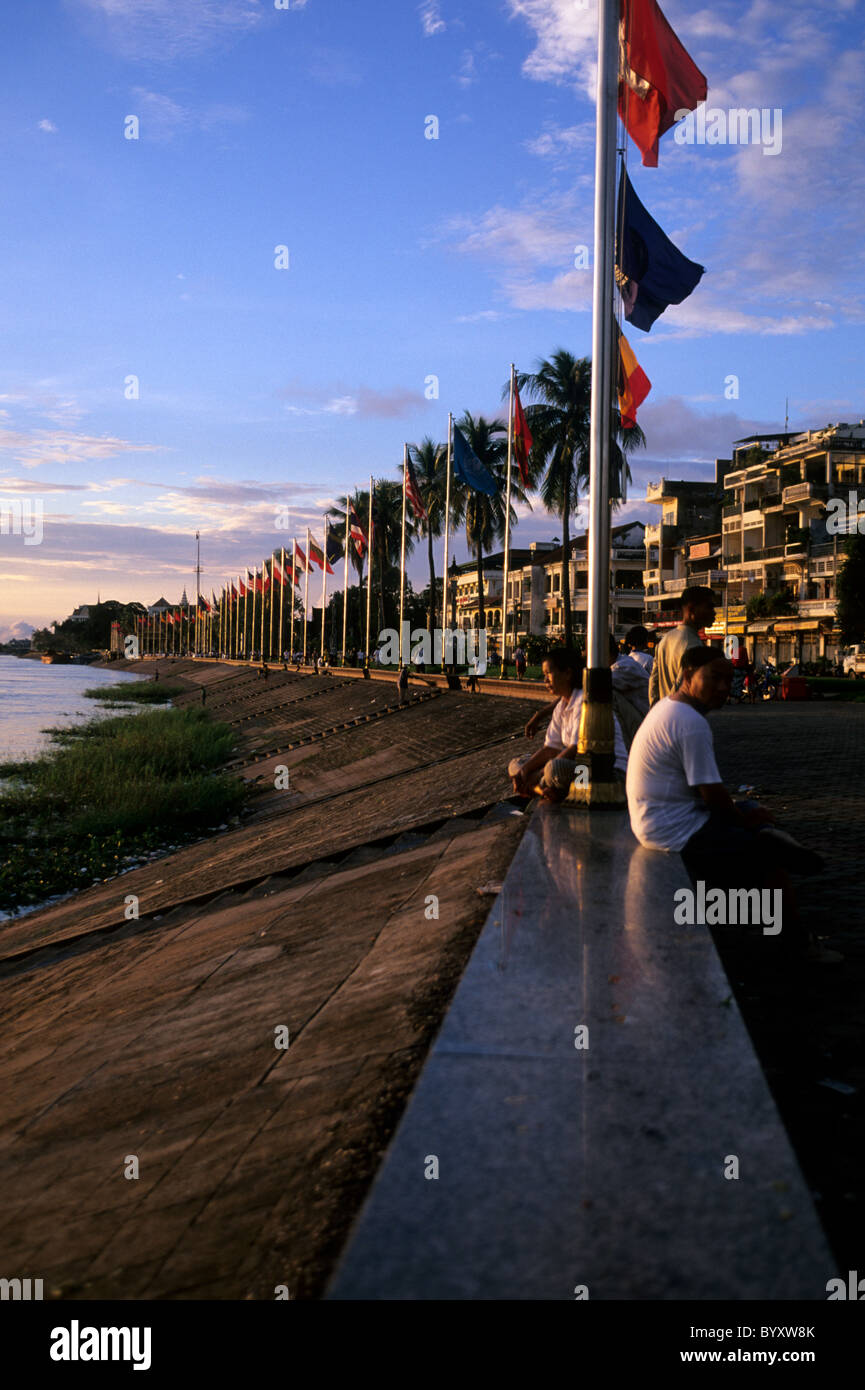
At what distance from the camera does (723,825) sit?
17.2ft

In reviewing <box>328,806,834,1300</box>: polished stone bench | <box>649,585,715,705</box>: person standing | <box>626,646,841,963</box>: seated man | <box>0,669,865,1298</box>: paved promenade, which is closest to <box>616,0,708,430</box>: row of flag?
<box>649,585,715,705</box>: person standing

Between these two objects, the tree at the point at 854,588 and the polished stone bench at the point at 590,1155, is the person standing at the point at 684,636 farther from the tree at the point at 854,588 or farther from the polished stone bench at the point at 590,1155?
the tree at the point at 854,588

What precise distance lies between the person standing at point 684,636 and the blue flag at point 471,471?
20198 millimetres

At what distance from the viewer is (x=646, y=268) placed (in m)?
10.3

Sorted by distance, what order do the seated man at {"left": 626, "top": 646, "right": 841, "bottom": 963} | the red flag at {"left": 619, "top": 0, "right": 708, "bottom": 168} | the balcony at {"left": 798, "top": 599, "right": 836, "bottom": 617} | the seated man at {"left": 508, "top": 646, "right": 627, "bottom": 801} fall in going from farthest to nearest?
1. the balcony at {"left": 798, "top": 599, "right": 836, "bottom": 617}
2. the red flag at {"left": 619, "top": 0, "right": 708, "bottom": 168}
3. the seated man at {"left": 508, "top": 646, "right": 627, "bottom": 801}
4. the seated man at {"left": 626, "top": 646, "right": 841, "bottom": 963}

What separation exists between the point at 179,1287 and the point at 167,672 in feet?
396

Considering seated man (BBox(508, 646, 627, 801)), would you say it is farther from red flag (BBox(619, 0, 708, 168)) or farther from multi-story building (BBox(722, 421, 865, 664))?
multi-story building (BBox(722, 421, 865, 664))

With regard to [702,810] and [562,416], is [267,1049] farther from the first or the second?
[562,416]

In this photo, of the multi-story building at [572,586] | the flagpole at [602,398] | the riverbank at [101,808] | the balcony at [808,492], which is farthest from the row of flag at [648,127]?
the multi-story building at [572,586]

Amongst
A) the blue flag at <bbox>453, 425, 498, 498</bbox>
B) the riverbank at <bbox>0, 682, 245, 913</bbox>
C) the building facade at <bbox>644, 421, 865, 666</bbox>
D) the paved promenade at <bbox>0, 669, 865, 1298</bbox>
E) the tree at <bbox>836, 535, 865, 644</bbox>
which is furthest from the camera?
the building facade at <bbox>644, 421, 865, 666</bbox>

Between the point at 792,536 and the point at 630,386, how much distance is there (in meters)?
52.8

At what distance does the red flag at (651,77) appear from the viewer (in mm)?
9156

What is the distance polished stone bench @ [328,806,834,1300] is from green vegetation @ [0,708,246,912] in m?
13.3

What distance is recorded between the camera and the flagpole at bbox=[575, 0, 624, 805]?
26.9 feet
